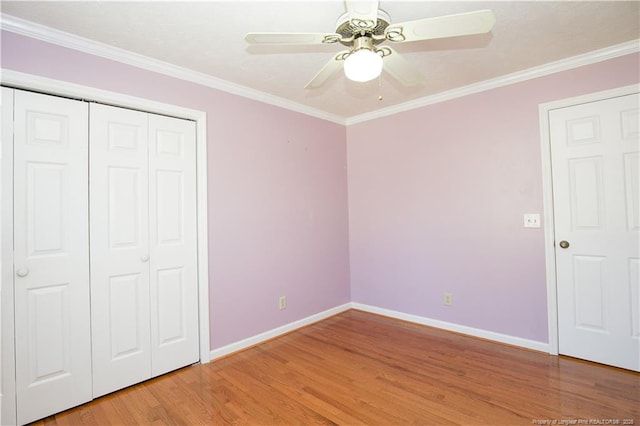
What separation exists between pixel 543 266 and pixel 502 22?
205cm

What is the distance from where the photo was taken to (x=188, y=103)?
9.27 ft

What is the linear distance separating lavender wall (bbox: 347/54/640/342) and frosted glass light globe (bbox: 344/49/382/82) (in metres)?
2.14

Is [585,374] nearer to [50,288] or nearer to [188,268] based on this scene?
[188,268]

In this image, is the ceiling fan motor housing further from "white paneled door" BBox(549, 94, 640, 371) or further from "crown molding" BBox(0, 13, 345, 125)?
"white paneled door" BBox(549, 94, 640, 371)

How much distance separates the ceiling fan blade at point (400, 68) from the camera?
73.2 inches

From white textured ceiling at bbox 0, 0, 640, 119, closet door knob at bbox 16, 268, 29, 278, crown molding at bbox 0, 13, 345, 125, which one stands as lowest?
closet door knob at bbox 16, 268, 29, 278

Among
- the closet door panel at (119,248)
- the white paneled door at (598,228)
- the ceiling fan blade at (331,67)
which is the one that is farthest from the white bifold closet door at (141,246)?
the white paneled door at (598,228)

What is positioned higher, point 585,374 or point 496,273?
point 496,273

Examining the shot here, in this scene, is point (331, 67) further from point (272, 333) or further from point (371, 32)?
point (272, 333)

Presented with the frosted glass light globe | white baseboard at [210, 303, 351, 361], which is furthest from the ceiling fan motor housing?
white baseboard at [210, 303, 351, 361]

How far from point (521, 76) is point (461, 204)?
1.28 m

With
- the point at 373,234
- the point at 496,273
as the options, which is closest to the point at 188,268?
the point at 373,234

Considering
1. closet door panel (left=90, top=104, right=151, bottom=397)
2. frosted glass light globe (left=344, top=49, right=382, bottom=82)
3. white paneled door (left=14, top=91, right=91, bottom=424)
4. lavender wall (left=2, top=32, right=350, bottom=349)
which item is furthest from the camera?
lavender wall (left=2, top=32, right=350, bottom=349)

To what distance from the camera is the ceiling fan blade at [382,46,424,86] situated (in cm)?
186
